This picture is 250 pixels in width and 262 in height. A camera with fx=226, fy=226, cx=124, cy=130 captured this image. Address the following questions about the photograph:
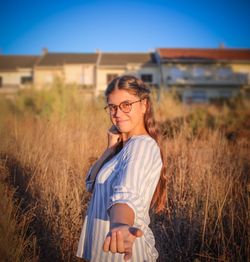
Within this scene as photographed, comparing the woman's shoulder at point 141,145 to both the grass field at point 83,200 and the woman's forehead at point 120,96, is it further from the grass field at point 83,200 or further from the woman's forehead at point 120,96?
A: the grass field at point 83,200

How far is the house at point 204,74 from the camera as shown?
2245 cm

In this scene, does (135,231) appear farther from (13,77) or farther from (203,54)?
(13,77)

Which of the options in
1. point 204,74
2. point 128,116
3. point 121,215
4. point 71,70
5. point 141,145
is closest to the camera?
point 121,215

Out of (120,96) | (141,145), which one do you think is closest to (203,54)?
(120,96)

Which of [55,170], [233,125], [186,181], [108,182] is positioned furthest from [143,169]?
[233,125]

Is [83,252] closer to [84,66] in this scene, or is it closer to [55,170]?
[55,170]

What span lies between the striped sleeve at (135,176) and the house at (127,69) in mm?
21923

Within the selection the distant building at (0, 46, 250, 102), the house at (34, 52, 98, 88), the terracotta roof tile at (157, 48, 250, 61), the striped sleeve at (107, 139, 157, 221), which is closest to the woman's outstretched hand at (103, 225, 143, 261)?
the striped sleeve at (107, 139, 157, 221)

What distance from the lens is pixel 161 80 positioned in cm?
2245

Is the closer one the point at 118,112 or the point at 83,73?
the point at 118,112

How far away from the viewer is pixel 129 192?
816 millimetres

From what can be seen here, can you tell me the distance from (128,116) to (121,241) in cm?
59

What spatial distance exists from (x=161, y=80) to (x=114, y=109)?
72.8ft

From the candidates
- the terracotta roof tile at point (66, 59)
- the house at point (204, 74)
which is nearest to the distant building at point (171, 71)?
the house at point (204, 74)
